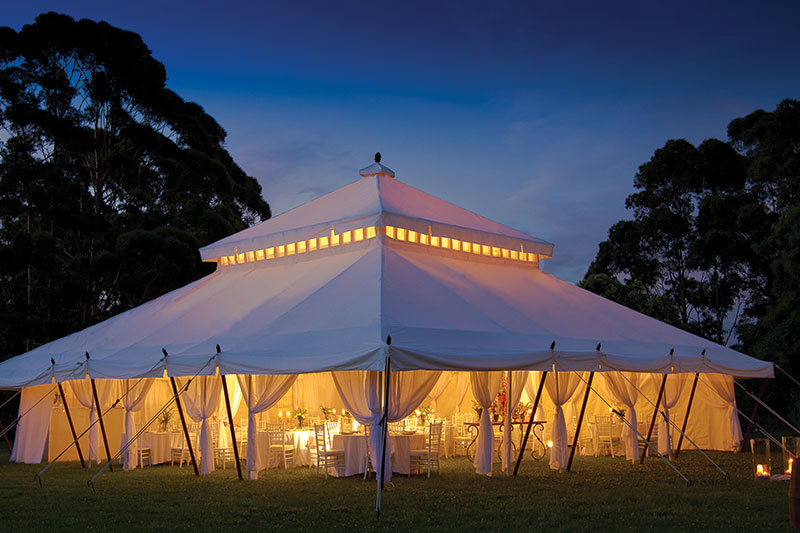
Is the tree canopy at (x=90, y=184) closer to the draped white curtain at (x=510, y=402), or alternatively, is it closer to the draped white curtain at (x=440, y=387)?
the draped white curtain at (x=440, y=387)

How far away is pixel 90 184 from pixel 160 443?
515 inches

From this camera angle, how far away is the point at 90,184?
24234 millimetres

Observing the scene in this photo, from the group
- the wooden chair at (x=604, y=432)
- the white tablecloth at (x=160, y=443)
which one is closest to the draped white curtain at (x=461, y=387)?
the wooden chair at (x=604, y=432)

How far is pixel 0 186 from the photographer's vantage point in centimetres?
2075

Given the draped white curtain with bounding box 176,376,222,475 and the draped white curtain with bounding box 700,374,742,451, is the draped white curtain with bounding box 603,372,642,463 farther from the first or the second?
the draped white curtain with bounding box 176,376,222,475

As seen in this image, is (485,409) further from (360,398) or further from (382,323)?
(382,323)

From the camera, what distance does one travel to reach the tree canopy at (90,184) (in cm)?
2098

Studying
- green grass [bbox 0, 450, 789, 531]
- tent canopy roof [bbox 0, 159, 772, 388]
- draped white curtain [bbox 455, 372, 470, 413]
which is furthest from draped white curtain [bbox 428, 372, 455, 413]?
green grass [bbox 0, 450, 789, 531]

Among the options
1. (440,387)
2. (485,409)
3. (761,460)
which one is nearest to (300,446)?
(485,409)

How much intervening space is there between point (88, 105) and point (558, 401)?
1786cm

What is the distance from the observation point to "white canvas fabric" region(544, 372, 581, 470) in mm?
11969

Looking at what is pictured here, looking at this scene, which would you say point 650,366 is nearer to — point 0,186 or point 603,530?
point 603,530

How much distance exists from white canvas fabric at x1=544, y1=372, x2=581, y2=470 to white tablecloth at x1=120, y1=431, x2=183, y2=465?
21.3ft

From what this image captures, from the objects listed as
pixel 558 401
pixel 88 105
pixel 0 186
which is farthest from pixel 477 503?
pixel 88 105
